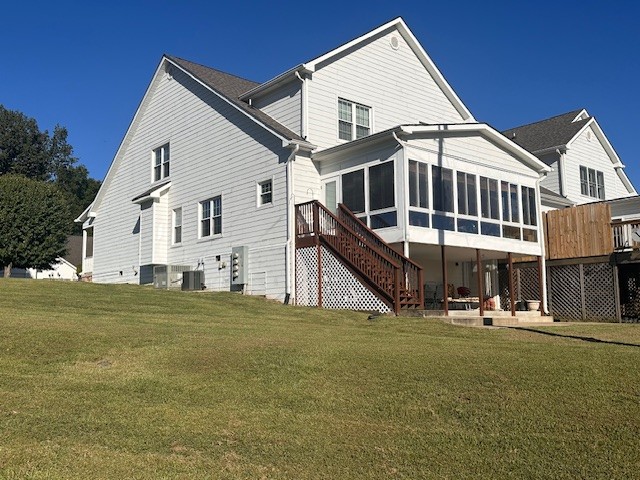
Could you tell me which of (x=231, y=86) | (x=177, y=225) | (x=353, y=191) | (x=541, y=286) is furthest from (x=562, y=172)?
(x=177, y=225)

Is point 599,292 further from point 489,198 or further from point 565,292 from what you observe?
point 489,198

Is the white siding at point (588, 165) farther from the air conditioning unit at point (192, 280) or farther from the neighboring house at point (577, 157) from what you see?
the air conditioning unit at point (192, 280)

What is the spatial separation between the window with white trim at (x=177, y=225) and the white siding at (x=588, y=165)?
17146mm

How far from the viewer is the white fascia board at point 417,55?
20.3 m

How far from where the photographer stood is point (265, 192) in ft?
64.9

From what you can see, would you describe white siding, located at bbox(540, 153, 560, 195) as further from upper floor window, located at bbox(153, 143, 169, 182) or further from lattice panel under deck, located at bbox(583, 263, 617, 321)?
upper floor window, located at bbox(153, 143, 169, 182)

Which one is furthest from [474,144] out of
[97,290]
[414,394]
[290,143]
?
[414,394]

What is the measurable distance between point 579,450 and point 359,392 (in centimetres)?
233

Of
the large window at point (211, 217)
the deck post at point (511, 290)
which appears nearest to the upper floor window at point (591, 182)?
the deck post at point (511, 290)

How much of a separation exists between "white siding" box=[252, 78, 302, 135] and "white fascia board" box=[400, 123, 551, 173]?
169 inches

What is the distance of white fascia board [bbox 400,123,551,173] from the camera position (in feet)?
56.1

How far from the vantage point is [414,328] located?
12.6 metres

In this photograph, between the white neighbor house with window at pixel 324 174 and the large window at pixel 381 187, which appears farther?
the white neighbor house with window at pixel 324 174

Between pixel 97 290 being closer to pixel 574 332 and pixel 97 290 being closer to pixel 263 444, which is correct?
pixel 574 332
